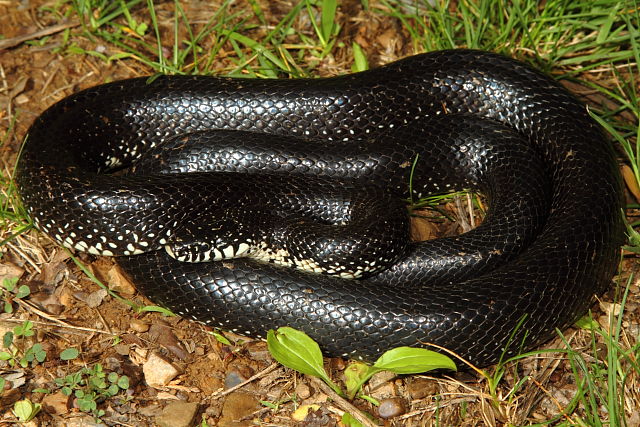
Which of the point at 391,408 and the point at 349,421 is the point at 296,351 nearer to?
the point at 349,421

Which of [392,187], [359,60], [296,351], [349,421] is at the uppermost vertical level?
[359,60]

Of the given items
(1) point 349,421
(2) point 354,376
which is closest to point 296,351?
(2) point 354,376

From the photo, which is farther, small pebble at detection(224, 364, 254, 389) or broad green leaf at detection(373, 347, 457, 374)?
small pebble at detection(224, 364, 254, 389)

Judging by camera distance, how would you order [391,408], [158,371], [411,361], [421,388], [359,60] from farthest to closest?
[359,60] → [158,371] → [421,388] → [391,408] → [411,361]

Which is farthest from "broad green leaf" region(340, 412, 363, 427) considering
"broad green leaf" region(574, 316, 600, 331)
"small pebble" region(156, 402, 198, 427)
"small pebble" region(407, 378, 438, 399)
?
"broad green leaf" region(574, 316, 600, 331)

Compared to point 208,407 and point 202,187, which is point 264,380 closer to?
point 208,407

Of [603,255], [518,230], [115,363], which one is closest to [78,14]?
[115,363]

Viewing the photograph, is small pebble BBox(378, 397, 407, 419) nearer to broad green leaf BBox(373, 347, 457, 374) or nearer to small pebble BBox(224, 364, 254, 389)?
broad green leaf BBox(373, 347, 457, 374)
